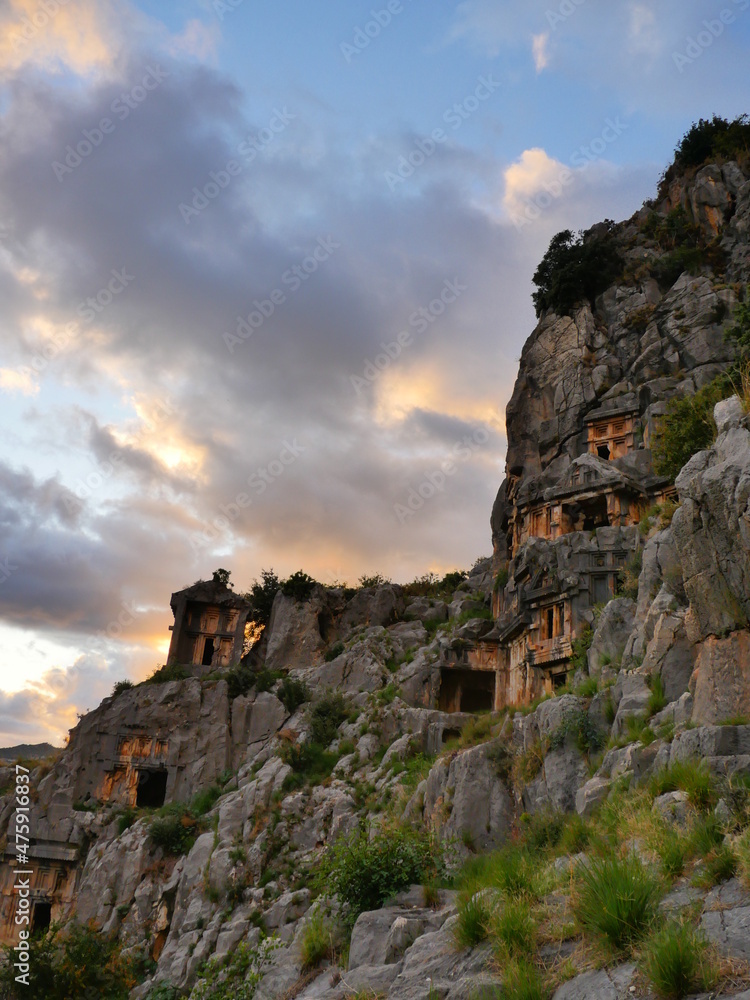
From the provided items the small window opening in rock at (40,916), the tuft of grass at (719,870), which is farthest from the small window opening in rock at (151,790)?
the tuft of grass at (719,870)

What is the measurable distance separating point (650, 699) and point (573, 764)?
325 cm

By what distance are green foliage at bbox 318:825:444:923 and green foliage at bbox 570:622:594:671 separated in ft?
34.0

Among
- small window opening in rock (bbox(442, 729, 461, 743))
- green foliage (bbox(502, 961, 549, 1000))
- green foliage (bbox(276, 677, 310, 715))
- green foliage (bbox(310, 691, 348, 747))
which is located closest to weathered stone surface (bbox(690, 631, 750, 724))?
green foliage (bbox(502, 961, 549, 1000))

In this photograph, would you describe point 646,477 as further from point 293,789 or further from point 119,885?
point 119,885

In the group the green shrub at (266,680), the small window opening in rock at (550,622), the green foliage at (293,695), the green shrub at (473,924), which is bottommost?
the green shrub at (473,924)

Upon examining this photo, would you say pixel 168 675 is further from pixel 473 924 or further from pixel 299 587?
pixel 473 924

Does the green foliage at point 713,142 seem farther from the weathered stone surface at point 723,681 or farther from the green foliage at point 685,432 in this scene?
the weathered stone surface at point 723,681

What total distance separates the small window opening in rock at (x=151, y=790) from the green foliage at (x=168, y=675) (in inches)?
234

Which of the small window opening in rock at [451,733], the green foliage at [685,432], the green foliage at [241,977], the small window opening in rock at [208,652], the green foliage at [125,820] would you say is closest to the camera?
the green foliage at [241,977]

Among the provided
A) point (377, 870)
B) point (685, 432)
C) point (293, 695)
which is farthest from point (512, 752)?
point (293, 695)

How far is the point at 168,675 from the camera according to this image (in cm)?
5097

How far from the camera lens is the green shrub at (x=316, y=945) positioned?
14.9 m

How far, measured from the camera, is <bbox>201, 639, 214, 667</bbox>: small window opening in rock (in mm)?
55812

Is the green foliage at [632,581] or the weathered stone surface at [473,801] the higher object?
the green foliage at [632,581]
